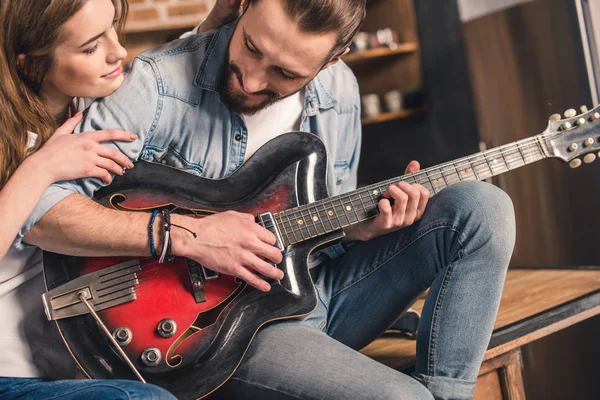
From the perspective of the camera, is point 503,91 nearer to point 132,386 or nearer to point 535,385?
point 535,385

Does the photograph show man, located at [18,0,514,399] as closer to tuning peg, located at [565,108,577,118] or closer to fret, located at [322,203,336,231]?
fret, located at [322,203,336,231]

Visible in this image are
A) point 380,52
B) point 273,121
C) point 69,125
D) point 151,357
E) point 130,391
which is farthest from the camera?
point 380,52

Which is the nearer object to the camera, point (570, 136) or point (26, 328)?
point (26, 328)

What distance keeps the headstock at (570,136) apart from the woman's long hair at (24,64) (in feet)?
3.30

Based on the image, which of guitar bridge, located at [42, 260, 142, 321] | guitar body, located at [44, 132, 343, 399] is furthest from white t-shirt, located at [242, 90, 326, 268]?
guitar bridge, located at [42, 260, 142, 321]

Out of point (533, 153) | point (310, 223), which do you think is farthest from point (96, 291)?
point (533, 153)

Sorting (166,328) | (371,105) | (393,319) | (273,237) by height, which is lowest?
(393,319)

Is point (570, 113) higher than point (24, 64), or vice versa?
point (24, 64)

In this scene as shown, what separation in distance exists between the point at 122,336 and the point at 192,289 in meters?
0.15

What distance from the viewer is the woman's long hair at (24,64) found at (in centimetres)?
118

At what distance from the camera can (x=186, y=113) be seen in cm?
141

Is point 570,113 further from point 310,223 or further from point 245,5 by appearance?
point 245,5

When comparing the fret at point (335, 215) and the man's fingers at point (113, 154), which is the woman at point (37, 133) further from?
the fret at point (335, 215)

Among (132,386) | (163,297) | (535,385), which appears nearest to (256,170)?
(163,297)
